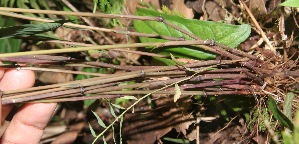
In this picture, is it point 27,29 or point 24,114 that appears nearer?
point 27,29

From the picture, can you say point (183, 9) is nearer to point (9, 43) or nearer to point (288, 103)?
point (288, 103)

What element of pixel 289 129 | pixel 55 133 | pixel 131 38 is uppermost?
pixel 131 38

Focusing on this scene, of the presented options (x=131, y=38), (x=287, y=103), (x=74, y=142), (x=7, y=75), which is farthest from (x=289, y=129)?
(x=74, y=142)

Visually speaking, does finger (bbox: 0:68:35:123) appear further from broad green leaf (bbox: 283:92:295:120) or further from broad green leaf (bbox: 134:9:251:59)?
broad green leaf (bbox: 283:92:295:120)

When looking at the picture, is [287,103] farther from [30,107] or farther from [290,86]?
[30,107]

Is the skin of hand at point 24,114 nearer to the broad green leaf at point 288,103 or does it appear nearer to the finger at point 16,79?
the finger at point 16,79

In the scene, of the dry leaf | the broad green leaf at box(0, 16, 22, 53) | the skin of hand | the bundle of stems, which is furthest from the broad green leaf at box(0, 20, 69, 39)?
the broad green leaf at box(0, 16, 22, 53)

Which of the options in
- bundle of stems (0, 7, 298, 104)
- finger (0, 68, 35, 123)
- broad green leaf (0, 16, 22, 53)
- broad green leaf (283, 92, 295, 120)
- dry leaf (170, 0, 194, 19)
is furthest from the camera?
broad green leaf (0, 16, 22, 53)

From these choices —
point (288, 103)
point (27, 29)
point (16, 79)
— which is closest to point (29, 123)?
point (16, 79)
